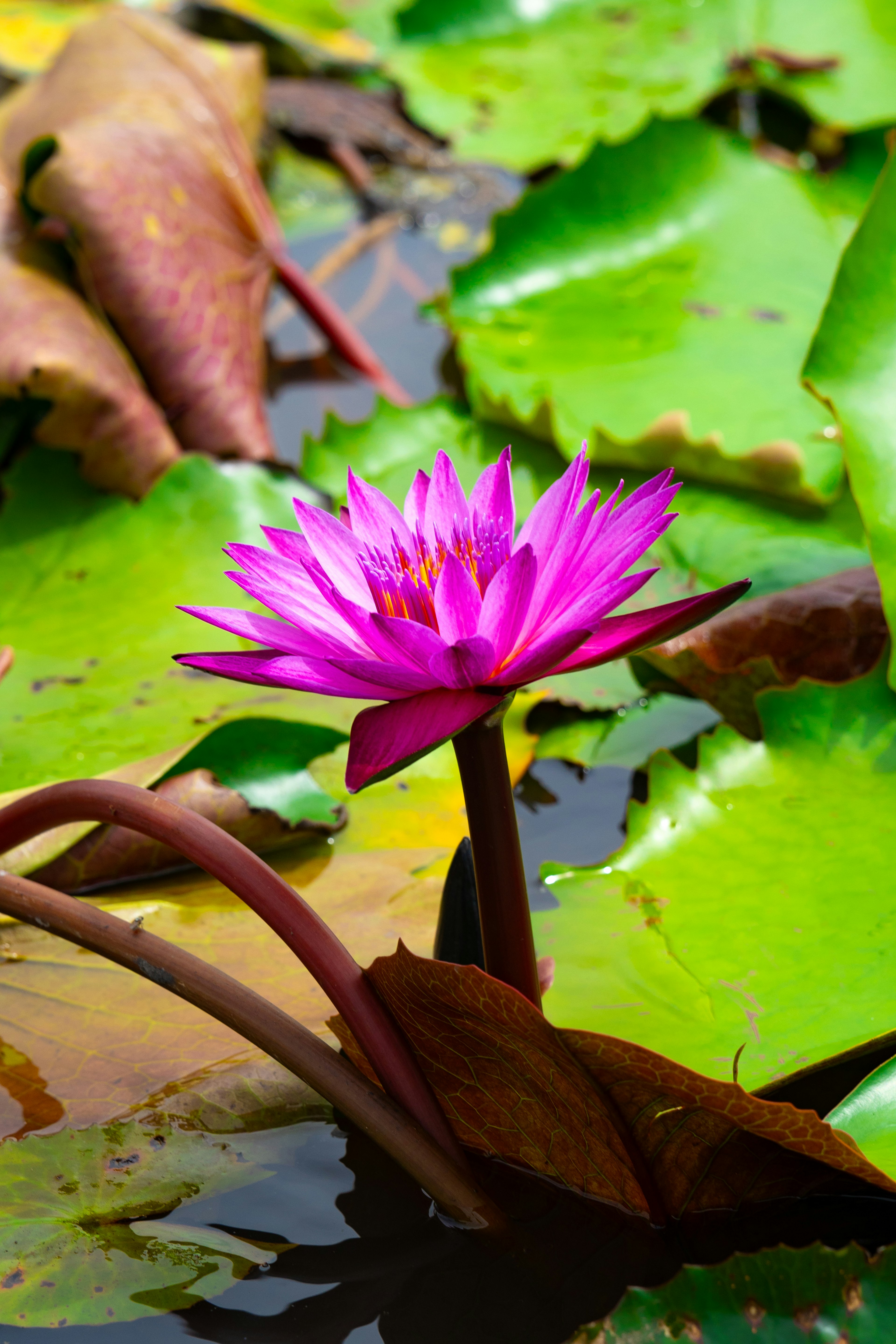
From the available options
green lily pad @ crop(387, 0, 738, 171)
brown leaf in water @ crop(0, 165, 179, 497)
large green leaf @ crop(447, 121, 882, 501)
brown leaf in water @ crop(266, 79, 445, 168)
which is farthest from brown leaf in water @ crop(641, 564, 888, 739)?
brown leaf in water @ crop(266, 79, 445, 168)

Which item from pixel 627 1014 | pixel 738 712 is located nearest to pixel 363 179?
pixel 738 712

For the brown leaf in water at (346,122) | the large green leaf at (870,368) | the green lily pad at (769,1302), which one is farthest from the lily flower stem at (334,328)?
the green lily pad at (769,1302)

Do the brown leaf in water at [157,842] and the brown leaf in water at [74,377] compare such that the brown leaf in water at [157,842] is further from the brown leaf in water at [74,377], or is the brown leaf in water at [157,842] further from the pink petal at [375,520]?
the brown leaf in water at [74,377]

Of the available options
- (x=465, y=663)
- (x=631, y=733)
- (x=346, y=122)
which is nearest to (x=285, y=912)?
(x=465, y=663)

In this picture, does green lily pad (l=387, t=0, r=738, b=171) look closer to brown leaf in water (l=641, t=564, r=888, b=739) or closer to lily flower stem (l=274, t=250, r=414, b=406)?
lily flower stem (l=274, t=250, r=414, b=406)

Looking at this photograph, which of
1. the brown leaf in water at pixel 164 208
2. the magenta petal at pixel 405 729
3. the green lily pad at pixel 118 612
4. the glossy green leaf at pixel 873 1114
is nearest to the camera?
the magenta petal at pixel 405 729

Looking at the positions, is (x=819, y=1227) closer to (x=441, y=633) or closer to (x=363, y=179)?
(x=441, y=633)

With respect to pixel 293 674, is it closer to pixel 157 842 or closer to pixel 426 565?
pixel 426 565
